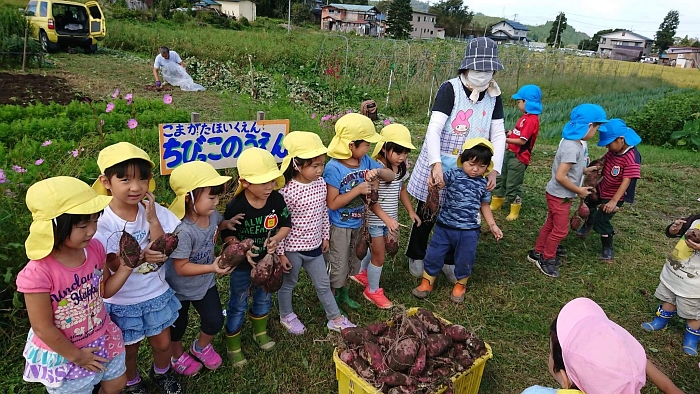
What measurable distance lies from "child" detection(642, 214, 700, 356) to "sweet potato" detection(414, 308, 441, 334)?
191 cm

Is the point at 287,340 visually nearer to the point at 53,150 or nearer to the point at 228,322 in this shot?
the point at 228,322

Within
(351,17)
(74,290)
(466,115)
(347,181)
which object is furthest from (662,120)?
(351,17)

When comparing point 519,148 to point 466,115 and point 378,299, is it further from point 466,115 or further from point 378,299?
point 378,299

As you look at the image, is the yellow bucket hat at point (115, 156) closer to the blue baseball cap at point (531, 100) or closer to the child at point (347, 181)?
the child at point (347, 181)

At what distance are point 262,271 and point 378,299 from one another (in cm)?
138

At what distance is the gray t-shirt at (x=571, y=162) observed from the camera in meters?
4.01

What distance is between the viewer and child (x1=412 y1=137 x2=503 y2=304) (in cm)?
340

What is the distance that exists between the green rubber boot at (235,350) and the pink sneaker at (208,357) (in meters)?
0.09

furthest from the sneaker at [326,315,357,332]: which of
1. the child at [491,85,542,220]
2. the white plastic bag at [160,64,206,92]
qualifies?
the white plastic bag at [160,64,206,92]

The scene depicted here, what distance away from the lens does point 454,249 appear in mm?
3811

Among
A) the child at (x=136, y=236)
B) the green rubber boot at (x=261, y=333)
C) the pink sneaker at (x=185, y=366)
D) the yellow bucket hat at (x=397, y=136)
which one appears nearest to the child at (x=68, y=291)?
the child at (x=136, y=236)

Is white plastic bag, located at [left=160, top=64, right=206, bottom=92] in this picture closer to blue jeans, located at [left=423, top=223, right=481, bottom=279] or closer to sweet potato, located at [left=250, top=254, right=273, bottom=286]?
blue jeans, located at [left=423, top=223, right=481, bottom=279]

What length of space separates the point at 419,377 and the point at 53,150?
3716mm

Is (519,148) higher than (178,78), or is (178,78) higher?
(178,78)
